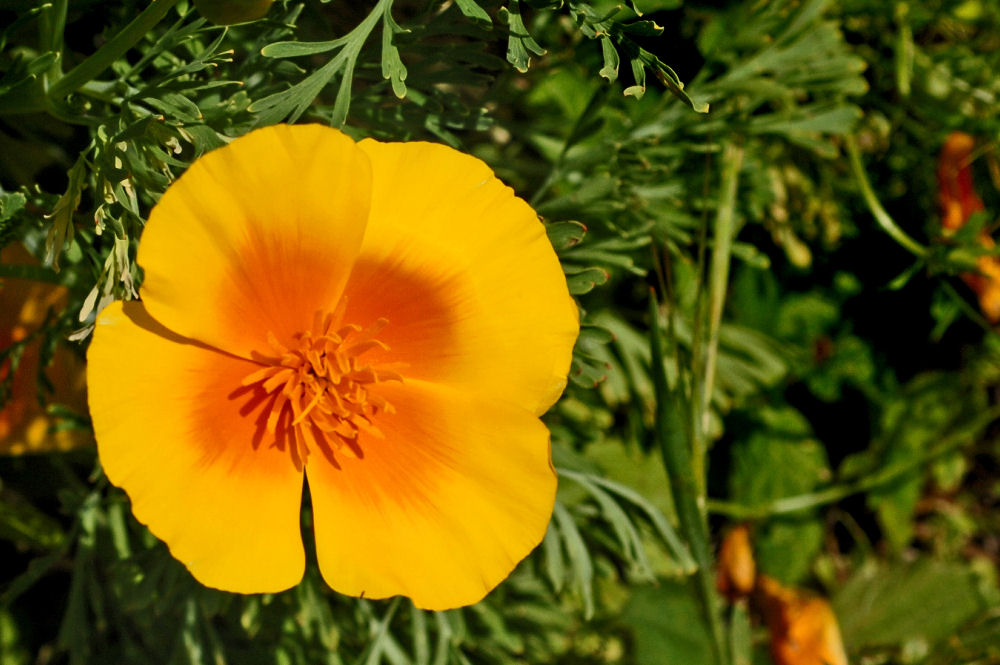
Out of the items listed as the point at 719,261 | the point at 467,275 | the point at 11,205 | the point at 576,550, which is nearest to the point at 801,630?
the point at 576,550

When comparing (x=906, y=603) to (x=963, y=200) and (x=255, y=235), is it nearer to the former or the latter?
(x=963, y=200)

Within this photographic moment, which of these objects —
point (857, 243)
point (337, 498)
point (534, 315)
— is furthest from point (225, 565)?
point (857, 243)

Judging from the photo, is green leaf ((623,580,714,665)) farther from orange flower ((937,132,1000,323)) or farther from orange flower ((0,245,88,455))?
orange flower ((0,245,88,455))

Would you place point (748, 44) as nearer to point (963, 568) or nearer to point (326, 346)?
point (326, 346)

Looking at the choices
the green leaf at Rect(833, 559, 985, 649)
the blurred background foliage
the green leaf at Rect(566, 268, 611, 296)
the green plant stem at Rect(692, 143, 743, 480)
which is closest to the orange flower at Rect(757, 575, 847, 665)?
the blurred background foliage

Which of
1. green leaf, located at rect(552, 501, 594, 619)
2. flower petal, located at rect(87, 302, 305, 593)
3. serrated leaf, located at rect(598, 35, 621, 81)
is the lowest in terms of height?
green leaf, located at rect(552, 501, 594, 619)
